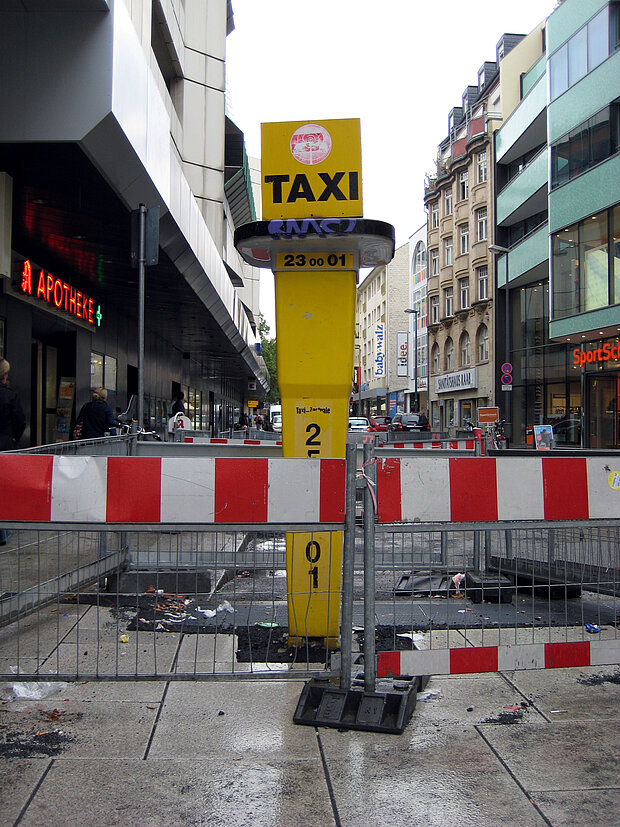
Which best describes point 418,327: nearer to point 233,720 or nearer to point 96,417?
point 96,417

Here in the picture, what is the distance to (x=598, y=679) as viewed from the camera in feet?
13.8

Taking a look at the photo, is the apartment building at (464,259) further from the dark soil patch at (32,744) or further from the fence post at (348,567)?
the dark soil patch at (32,744)

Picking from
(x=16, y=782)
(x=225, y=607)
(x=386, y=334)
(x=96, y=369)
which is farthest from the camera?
(x=386, y=334)

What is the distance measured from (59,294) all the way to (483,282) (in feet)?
120

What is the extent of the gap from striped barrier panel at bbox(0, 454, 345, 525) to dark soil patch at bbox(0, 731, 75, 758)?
1.00m

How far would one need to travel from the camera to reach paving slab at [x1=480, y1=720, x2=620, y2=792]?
298 cm

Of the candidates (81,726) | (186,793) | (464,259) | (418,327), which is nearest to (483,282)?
(464,259)

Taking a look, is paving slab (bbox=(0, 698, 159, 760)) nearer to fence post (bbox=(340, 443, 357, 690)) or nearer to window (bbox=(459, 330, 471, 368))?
fence post (bbox=(340, 443, 357, 690))

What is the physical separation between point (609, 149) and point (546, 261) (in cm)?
872

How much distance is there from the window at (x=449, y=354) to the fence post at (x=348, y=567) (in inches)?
1929

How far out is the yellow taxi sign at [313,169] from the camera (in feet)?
14.5

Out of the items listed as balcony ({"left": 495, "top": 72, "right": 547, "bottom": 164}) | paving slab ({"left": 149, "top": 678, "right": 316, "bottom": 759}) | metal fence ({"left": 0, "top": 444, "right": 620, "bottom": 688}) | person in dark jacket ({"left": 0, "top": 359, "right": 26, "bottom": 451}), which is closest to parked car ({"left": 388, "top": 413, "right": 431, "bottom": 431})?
balcony ({"left": 495, "top": 72, "right": 547, "bottom": 164})

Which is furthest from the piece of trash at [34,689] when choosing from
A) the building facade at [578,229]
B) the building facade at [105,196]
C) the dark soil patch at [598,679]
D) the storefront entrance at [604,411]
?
the storefront entrance at [604,411]

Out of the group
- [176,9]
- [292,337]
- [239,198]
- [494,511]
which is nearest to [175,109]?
[176,9]
